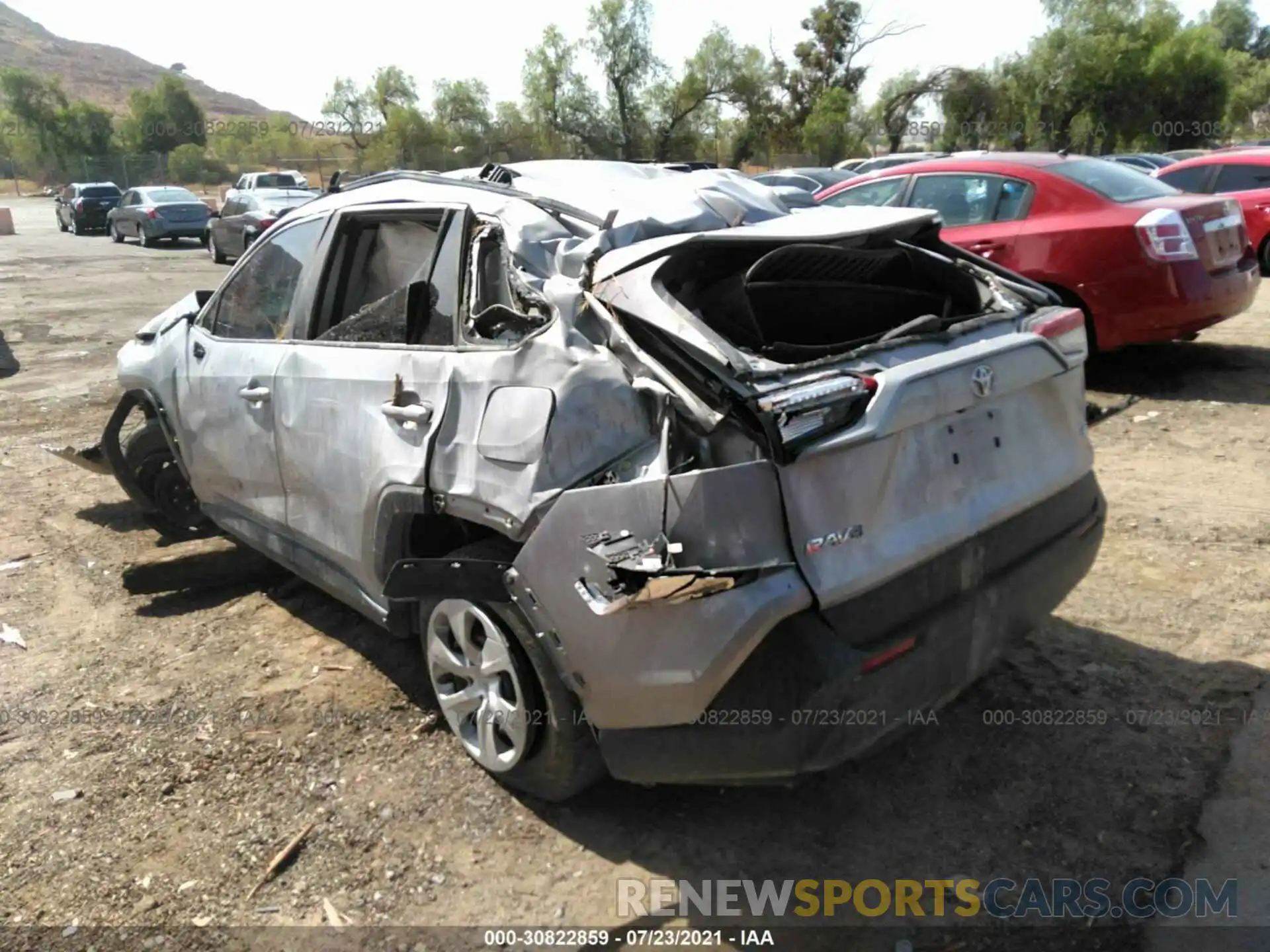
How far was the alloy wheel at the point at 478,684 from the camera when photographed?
9.43 ft

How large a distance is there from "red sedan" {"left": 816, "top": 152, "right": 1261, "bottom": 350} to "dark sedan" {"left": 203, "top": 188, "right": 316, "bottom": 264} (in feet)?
45.3

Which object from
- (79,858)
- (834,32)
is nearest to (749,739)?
(79,858)

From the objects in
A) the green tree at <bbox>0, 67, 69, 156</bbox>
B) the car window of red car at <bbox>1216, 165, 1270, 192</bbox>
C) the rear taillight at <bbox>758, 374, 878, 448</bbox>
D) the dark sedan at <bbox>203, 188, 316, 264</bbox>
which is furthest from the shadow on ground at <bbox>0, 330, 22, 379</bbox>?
the green tree at <bbox>0, 67, 69, 156</bbox>

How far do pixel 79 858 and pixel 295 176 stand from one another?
1057 inches

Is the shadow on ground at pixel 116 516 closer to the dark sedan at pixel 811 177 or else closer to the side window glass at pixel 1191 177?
the dark sedan at pixel 811 177

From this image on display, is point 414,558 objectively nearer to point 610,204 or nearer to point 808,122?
point 610,204

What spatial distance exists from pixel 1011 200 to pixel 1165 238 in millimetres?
1158

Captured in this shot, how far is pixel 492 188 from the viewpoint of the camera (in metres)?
3.41

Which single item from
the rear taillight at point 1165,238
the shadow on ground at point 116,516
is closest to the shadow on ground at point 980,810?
the shadow on ground at point 116,516

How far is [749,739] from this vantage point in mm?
2430

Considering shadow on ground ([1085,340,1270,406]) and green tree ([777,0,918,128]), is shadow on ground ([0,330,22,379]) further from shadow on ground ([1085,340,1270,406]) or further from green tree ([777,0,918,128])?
green tree ([777,0,918,128])

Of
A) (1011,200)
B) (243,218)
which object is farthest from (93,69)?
(1011,200)

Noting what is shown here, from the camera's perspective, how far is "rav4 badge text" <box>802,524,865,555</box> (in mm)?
2414

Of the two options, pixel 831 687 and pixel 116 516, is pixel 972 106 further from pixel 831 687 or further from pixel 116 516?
pixel 831 687
